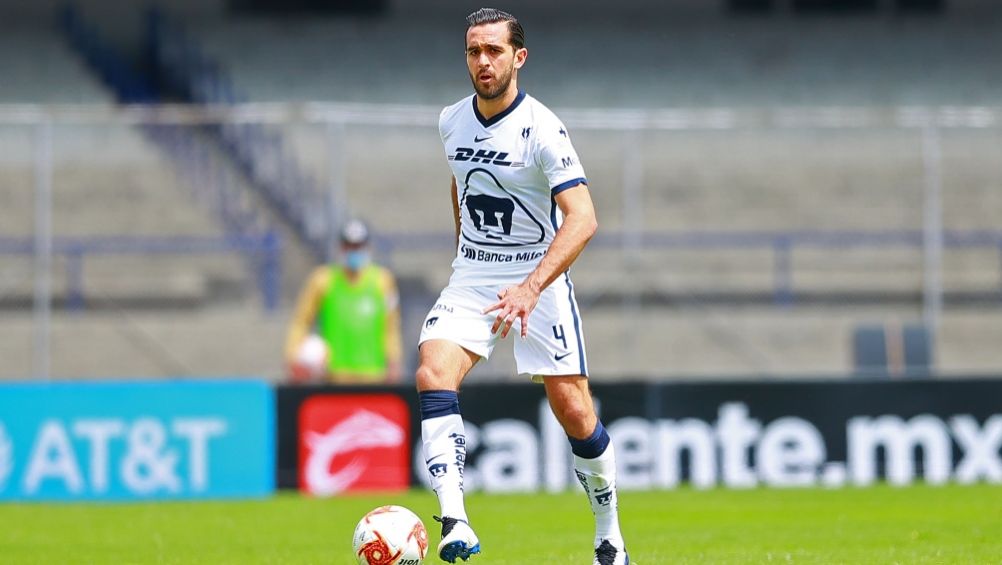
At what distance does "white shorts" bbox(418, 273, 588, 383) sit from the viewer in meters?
7.11

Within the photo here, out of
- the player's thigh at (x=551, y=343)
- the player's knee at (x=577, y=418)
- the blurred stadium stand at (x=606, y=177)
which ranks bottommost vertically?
the player's knee at (x=577, y=418)

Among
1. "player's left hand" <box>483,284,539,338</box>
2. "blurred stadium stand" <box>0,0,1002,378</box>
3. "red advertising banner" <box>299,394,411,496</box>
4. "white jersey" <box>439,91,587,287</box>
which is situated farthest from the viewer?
"blurred stadium stand" <box>0,0,1002,378</box>

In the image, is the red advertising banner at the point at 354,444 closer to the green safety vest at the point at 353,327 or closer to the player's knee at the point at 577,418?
the green safety vest at the point at 353,327

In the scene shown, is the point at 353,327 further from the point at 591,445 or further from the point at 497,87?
the point at 497,87

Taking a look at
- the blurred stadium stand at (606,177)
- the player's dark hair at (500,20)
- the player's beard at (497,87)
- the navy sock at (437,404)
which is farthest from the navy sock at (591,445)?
the blurred stadium stand at (606,177)

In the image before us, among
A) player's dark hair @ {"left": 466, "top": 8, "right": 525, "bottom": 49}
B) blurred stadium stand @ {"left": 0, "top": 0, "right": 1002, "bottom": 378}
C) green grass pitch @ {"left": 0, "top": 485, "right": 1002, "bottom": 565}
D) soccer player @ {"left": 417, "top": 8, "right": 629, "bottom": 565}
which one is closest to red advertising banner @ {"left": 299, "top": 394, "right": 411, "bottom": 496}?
green grass pitch @ {"left": 0, "top": 485, "right": 1002, "bottom": 565}

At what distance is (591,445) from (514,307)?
97 cm

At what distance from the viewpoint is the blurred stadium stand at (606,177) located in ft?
58.9

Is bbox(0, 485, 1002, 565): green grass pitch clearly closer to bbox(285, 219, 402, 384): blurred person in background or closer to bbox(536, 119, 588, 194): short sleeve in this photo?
bbox(285, 219, 402, 384): blurred person in background

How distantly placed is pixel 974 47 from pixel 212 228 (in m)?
11.7

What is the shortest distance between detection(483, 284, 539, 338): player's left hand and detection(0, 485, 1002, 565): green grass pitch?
178 cm

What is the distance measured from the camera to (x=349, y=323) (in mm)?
14258

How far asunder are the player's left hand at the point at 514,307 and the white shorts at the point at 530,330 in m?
0.37

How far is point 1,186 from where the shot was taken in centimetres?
1781
